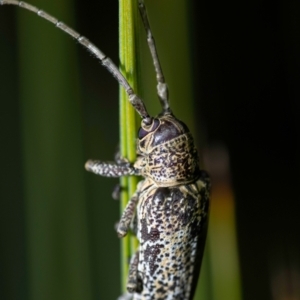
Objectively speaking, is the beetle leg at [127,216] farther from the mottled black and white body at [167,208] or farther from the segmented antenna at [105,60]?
the segmented antenna at [105,60]

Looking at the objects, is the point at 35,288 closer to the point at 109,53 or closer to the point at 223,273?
the point at 223,273

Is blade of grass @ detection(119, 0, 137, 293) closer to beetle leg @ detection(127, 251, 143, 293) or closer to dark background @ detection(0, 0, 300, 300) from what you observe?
beetle leg @ detection(127, 251, 143, 293)

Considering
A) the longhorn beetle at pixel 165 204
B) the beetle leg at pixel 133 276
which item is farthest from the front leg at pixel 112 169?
the beetle leg at pixel 133 276

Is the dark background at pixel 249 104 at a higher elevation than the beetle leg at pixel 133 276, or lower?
higher

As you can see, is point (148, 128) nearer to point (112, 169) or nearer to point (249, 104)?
point (112, 169)

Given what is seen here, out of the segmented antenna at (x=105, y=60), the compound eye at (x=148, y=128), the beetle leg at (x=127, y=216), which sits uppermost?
the segmented antenna at (x=105, y=60)

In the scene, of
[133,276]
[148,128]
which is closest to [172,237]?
[133,276]
